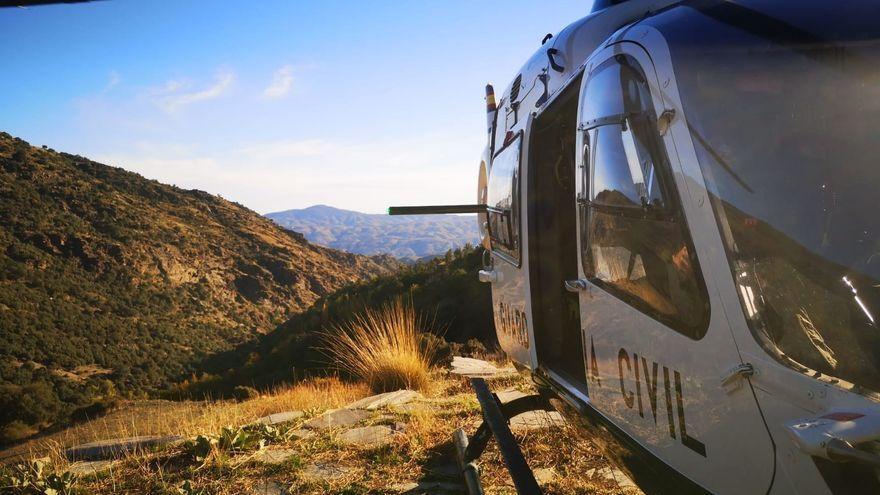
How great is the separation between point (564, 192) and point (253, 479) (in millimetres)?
2732

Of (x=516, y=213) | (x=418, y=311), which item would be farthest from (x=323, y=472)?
(x=418, y=311)

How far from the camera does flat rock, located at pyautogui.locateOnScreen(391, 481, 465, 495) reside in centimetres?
352

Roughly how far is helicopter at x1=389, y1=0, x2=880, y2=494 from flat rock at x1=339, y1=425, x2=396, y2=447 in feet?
7.16

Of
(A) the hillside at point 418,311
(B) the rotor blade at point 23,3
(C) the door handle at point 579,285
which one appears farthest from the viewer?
(A) the hillside at point 418,311

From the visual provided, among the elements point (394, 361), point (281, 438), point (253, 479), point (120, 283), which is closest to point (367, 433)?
point (281, 438)

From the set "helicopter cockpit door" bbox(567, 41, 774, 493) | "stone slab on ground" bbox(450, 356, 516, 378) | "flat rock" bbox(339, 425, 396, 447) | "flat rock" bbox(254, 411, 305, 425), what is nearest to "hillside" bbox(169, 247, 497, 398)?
"stone slab on ground" bbox(450, 356, 516, 378)

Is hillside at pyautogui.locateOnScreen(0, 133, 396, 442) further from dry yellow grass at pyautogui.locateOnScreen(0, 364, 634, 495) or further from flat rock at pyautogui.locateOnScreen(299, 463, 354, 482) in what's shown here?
flat rock at pyautogui.locateOnScreen(299, 463, 354, 482)

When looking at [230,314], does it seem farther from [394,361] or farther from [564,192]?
[564,192]

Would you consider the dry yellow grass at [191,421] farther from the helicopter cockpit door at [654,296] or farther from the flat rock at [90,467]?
the helicopter cockpit door at [654,296]

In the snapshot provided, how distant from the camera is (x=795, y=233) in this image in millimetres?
1420

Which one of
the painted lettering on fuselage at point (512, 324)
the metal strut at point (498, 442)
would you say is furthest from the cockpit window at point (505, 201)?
the metal strut at point (498, 442)

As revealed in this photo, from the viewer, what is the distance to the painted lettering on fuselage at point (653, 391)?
5.50ft

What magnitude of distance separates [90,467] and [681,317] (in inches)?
163

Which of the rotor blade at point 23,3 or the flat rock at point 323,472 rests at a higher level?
the rotor blade at point 23,3
